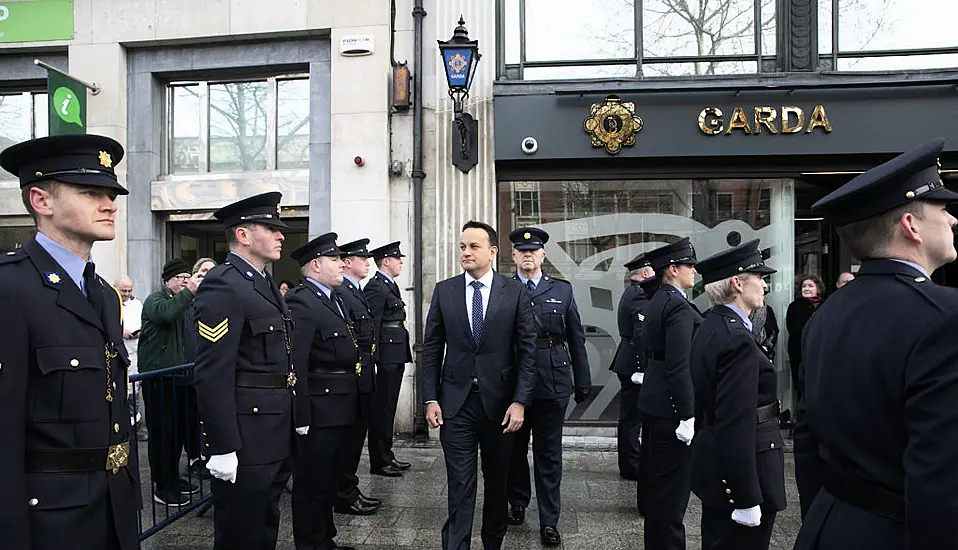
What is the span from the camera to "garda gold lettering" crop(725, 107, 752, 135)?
771 cm

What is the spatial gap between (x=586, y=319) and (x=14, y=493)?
7.05m

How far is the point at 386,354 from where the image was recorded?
6891mm

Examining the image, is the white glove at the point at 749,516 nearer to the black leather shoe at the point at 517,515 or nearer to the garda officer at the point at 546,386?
the garda officer at the point at 546,386

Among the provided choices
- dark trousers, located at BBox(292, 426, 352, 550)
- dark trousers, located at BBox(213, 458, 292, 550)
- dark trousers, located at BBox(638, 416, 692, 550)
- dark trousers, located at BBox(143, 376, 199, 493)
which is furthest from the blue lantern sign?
dark trousers, located at BBox(213, 458, 292, 550)

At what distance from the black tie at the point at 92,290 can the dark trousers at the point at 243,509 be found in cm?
131

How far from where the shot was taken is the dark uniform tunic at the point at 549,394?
504 cm

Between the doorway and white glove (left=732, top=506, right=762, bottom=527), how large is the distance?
277 inches

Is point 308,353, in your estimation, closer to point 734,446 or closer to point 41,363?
point 41,363

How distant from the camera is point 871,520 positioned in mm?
A: 1785

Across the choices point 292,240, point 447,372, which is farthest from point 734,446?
point 292,240

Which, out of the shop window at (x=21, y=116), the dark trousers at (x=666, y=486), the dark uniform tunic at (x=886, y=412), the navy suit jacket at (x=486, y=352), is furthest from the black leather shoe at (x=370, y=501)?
the shop window at (x=21, y=116)

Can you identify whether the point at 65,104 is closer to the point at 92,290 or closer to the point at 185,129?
the point at 185,129

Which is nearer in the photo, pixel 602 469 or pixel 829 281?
pixel 602 469

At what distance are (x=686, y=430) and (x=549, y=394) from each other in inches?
55.8
